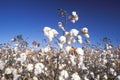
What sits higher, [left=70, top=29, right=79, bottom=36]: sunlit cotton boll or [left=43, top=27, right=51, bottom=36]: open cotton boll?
[left=43, top=27, right=51, bottom=36]: open cotton boll

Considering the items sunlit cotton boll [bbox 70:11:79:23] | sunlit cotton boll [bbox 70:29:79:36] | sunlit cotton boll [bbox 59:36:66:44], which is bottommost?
sunlit cotton boll [bbox 59:36:66:44]

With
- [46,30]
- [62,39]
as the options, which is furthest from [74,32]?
[46,30]

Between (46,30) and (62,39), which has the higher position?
(46,30)

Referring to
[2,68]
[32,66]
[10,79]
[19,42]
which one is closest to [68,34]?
[32,66]

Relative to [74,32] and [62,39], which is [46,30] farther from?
[74,32]

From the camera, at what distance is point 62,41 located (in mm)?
4316

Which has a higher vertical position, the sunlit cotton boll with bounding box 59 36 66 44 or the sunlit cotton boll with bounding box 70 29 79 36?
the sunlit cotton boll with bounding box 70 29 79 36

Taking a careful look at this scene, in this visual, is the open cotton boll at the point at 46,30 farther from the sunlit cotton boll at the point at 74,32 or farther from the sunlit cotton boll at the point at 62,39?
the sunlit cotton boll at the point at 74,32

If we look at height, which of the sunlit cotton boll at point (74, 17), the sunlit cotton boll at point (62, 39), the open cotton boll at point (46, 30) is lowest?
the sunlit cotton boll at point (62, 39)

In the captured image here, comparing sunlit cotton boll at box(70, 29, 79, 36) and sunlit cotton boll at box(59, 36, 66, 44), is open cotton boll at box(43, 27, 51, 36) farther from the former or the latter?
sunlit cotton boll at box(70, 29, 79, 36)

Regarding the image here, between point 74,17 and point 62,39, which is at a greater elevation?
point 74,17

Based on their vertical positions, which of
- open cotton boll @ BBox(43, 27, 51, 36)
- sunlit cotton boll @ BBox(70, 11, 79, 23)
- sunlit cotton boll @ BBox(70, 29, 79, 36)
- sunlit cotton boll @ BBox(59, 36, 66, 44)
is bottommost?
sunlit cotton boll @ BBox(59, 36, 66, 44)

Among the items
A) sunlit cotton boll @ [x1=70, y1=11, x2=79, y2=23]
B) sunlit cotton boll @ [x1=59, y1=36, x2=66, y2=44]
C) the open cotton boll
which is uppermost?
sunlit cotton boll @ [x1=70, y1=11, x2=79, y2=23]

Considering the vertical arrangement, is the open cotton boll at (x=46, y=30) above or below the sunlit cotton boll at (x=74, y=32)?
above
